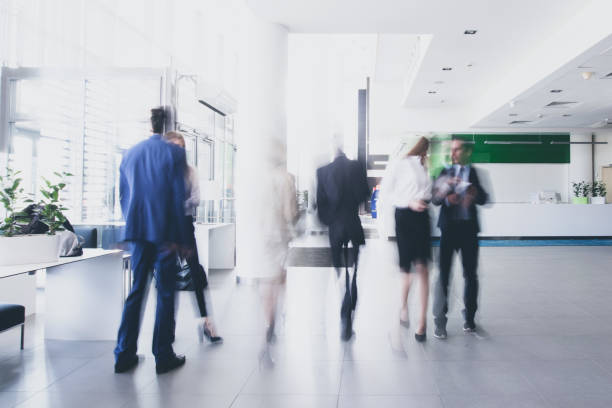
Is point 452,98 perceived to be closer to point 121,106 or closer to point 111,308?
point 121,106

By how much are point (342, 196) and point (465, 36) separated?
16.0ft

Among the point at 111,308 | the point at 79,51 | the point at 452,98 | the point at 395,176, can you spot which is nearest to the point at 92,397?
the point at 111,308

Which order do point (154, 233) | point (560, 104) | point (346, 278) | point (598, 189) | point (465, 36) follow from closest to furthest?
point (154, 233)
point (346, 278)
point (465, 36)
point (560, 104)
point (598, 189)

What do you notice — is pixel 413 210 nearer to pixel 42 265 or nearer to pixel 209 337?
pixel 209 337

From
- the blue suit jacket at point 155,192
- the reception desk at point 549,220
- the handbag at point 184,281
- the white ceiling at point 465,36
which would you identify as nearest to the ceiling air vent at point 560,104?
the white ceiling at point 465,36

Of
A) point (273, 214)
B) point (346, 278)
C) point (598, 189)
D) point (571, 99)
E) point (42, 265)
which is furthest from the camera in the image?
point (598, 189)

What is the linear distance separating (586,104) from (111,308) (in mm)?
10621

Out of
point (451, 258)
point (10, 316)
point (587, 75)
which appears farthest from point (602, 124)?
point (10, 316)

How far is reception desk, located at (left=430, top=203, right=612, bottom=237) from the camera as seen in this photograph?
452 inches

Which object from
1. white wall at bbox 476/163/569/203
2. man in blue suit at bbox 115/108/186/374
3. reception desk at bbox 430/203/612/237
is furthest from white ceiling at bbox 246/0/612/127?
man in blue suit at bbox 115/108/186/374

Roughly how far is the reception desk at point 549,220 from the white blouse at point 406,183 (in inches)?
334

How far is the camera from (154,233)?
8.94 ft

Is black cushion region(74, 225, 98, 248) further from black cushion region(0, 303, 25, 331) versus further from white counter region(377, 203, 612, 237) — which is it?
white counter region(377, 203, 612, 237)

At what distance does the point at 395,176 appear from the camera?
3.42m
